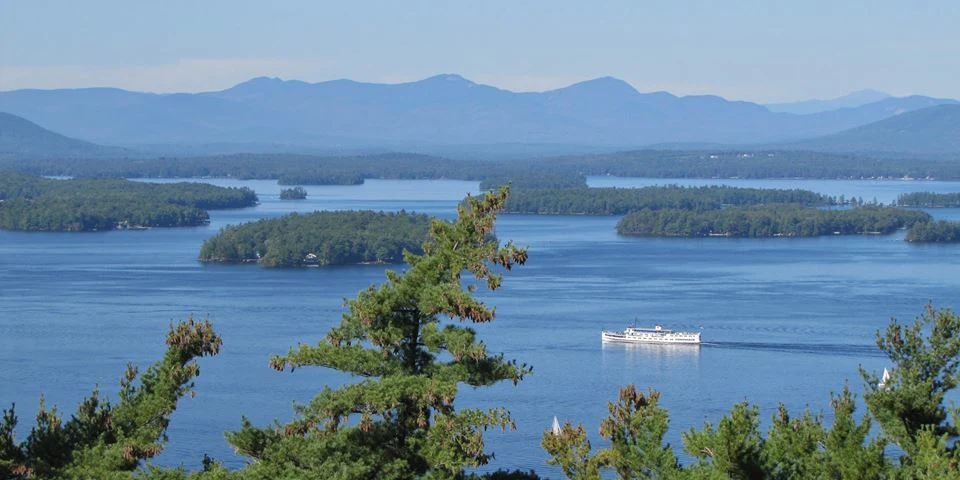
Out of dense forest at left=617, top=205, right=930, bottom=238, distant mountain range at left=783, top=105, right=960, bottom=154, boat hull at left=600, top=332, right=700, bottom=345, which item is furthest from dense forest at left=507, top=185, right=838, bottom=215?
distant mountain range at left=783, top=105, right=960, bottom=154

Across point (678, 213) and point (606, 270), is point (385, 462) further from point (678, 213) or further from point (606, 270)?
point (678, 213)

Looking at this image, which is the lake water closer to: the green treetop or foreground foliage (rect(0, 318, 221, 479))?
foreground foliage (rect(0, 318, 221, 479))

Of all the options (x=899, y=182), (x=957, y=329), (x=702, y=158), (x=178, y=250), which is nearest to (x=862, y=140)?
(x=702, y=158)

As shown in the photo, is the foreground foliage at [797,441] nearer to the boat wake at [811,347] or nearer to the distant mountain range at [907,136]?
the boat wake at [811,347]

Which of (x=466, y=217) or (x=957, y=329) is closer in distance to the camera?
(x=466, y=217)

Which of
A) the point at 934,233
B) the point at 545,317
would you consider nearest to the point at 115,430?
the point at 545,317
